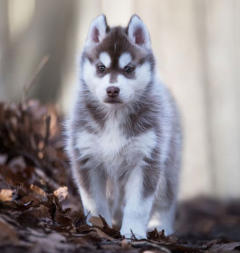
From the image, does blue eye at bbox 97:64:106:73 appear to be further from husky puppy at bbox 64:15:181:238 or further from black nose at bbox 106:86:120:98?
black nose at bbox 106:86:120:98

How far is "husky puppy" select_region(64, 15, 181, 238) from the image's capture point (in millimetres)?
3942

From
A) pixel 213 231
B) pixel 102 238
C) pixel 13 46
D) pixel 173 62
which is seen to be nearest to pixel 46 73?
pixel 13 46

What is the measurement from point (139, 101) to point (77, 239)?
157 cm

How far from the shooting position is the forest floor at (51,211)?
290cm

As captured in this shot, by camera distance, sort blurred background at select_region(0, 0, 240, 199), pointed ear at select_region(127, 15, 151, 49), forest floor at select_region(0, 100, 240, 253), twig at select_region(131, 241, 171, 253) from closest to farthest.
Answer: forest floor at select_region(0, 100, 240, 253) < twig at select_region(131, 241, 171, 253) < pointed ear at select_region(127, 15, 151, 49) < blurred background at select_region(0, 0, 240, 199)

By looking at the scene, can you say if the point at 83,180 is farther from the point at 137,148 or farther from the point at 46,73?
the point at 46,73

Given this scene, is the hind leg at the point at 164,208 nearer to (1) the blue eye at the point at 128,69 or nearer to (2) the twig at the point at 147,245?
(1) the blue eye at the point at 128,69

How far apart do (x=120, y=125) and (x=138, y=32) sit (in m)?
0.84

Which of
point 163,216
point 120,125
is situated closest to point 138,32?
point 120,125

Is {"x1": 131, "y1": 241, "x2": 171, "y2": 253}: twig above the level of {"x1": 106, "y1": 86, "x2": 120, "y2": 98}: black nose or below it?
below

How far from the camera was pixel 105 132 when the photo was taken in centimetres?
406

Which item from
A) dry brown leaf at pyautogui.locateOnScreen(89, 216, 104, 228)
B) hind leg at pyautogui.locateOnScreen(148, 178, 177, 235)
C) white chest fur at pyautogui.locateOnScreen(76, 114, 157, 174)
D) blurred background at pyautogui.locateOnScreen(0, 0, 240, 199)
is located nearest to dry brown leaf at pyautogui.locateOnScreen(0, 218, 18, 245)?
dry brown leaf at pyautogui.locateOnScreen(89, 216, 104, 228)

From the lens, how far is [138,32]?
4.29m

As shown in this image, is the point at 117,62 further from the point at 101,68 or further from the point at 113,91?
the point at 113,91
